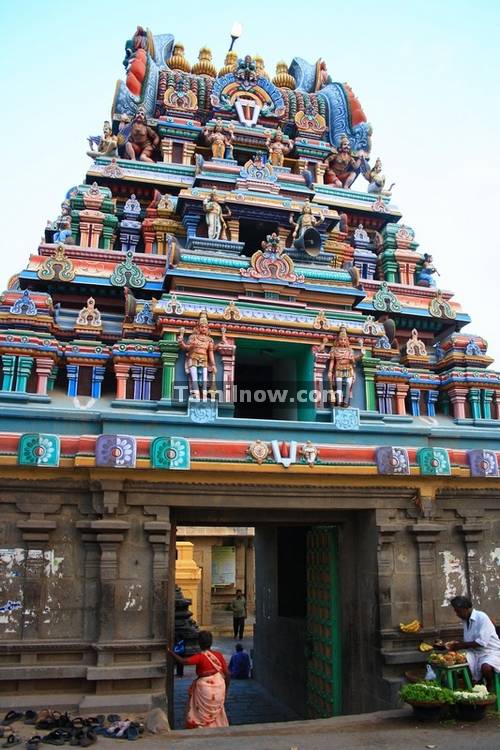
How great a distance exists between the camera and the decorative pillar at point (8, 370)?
1060 cm

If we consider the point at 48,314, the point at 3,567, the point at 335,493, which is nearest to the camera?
the point at 3,567

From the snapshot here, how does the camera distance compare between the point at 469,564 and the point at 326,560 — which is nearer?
the point at 469,564

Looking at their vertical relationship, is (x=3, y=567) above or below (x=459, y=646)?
above

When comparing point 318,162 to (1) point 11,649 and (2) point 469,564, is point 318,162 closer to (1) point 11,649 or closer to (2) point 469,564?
(2) point 469,564

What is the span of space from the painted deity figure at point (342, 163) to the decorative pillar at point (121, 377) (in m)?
10.5

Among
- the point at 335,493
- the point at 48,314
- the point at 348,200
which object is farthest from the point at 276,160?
the point at 335,493

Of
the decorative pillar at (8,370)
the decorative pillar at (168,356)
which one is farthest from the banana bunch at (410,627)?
the decorative pillar at (8,370)

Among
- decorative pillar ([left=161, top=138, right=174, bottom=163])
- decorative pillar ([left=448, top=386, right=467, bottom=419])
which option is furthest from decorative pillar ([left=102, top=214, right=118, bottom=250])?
decorative pillar ([left=448, top=386, right=467, bottom=419])

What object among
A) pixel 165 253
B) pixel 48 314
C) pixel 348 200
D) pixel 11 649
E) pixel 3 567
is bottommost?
pixel 11 649

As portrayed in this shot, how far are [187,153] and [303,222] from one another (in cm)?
522

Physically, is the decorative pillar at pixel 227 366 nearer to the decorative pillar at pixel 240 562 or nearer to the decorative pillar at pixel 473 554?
the decorative pillar at pixel 473 554

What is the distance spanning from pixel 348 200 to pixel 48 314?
9351mm

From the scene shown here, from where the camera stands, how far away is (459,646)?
8133 mm

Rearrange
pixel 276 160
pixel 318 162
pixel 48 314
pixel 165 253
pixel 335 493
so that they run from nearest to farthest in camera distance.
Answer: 1. pixel 335 493
2. pixel 48 314
3. pixel 165 253
4. pixel 276 160
5. pixel 318 162
